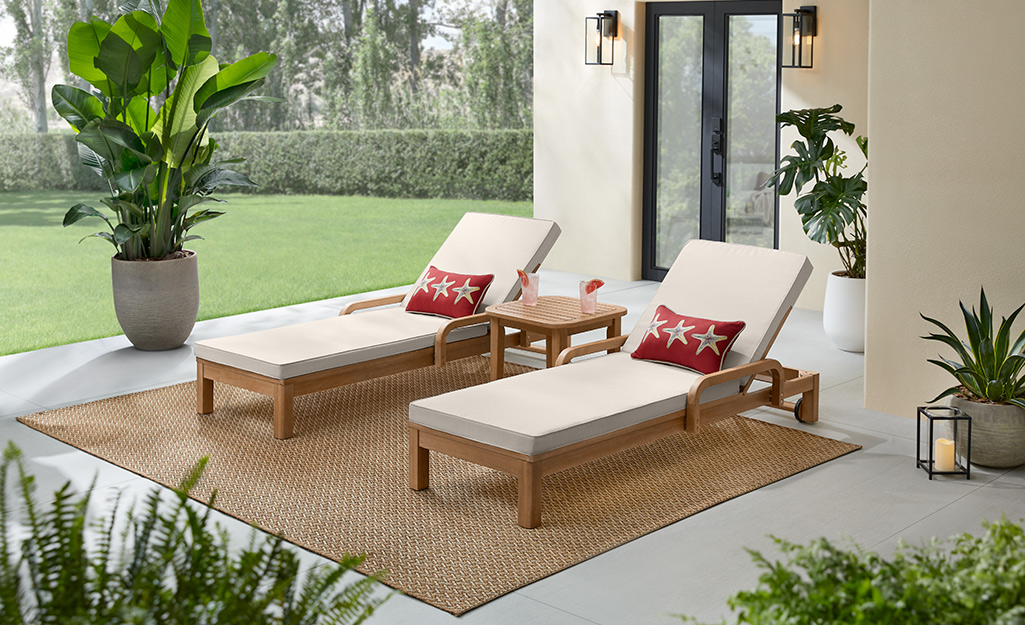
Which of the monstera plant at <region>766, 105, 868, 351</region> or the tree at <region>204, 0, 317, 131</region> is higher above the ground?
the tree at <region>204, 0, 317, 131</region>

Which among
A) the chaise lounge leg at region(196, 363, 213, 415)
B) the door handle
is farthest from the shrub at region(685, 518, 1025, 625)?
the door handle

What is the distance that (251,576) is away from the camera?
155cm

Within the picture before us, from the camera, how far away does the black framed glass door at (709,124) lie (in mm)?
9086

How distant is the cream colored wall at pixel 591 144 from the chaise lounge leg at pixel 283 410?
194 inches

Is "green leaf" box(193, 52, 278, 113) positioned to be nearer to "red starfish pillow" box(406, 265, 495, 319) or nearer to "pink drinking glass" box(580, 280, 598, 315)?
"red starfish pillow" box(406, 265, 495, 319)

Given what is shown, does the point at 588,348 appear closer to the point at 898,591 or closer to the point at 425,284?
the point at 425,284


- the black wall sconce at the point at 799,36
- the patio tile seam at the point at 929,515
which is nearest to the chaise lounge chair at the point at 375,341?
the patio tile seam at the point at 929,515

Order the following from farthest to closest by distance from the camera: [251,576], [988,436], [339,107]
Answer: [339,107], [988,436], [251,576]

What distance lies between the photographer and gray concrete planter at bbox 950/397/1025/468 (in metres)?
4.88

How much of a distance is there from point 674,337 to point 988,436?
155cm

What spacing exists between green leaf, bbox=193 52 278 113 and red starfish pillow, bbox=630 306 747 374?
10.8 ft

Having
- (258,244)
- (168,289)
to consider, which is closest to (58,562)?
(168,289)

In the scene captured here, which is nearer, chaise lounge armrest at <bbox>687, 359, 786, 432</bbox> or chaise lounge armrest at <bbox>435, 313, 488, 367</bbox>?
chaise lounge armrest at <bbox>687, 359, 786, 432</bbox>

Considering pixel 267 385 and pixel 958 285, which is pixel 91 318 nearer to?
pixel 267 385
